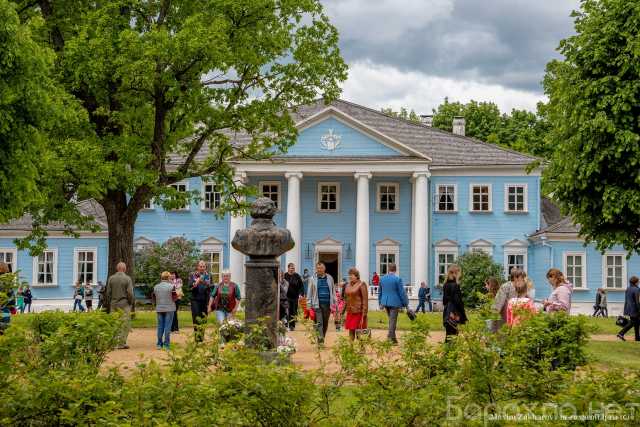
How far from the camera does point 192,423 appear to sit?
5.55 m

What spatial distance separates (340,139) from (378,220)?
4.75 metres

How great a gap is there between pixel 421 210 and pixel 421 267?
2.84 metres

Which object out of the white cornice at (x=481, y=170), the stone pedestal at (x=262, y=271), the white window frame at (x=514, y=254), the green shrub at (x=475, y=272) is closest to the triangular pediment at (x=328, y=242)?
the white cornice at (x=481, y=170)

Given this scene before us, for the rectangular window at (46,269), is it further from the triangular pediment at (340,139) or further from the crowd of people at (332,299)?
the crowd of people at (332,299)

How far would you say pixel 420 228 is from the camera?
4088 cm

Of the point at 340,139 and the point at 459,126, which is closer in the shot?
the point at 340,139

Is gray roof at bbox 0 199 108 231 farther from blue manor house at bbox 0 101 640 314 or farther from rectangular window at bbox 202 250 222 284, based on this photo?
rectangular window at bbox 202 250 222 284

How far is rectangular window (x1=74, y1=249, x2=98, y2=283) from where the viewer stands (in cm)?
4109

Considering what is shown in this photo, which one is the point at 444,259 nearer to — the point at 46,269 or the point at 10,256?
the point at 46,269

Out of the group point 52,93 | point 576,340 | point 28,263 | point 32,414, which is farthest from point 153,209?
point 32,414

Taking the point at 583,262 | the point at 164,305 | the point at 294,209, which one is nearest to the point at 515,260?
the point at 583,262

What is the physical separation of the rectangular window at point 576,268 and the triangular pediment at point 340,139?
370 inches

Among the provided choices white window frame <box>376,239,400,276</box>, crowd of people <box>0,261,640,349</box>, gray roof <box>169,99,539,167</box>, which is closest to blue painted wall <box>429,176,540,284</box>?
gray roof <box>169,99,539,167</box>

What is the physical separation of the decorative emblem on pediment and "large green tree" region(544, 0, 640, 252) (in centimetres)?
2309
